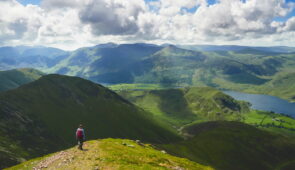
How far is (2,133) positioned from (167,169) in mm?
199922

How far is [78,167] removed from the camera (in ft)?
122

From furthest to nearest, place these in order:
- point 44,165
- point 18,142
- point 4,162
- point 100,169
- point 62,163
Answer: point 18,142 < point 4,162 < point 44,165 < point 62,163 < point 100,169

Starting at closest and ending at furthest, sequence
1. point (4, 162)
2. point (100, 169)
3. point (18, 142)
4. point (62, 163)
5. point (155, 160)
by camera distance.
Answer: point (100, 169), point (62, 163), point (155, 160), point (4, 162), point (18, 142)

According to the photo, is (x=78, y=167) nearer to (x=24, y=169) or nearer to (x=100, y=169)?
(x=100, y=169)

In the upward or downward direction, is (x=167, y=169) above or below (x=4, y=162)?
above

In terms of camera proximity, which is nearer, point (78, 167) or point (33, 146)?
point (78, 167)

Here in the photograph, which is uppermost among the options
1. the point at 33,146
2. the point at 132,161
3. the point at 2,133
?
the point at 132,161

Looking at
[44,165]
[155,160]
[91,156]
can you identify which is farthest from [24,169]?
[155,160]

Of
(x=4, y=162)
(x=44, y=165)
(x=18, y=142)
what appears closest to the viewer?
(x=44, y=165)

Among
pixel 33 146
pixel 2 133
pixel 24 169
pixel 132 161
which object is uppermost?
pixel 132 161

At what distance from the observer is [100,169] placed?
36.0m

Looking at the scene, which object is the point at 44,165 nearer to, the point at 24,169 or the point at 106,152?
the point at 24,169

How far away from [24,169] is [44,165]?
24.3 feet

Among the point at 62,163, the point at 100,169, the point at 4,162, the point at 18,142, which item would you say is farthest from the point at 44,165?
the point at 18,142
